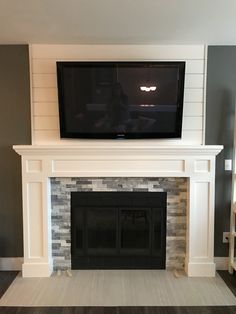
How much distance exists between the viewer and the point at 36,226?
3254mm

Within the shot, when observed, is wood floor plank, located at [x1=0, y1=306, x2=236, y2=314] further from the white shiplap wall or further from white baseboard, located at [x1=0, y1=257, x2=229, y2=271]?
the white shiplap wall

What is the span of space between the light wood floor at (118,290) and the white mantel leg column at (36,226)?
0.12m

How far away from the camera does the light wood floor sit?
9.06 ft

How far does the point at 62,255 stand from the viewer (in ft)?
11.1

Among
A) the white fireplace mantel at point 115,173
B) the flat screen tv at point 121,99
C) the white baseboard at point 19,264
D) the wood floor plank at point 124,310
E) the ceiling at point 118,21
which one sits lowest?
the wood floor plank at point 124,310

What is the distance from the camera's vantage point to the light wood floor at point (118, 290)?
276 centimetres

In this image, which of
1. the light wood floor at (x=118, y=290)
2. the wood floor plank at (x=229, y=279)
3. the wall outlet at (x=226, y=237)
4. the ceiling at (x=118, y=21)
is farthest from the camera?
the wall outlet at (x=226, y=237)

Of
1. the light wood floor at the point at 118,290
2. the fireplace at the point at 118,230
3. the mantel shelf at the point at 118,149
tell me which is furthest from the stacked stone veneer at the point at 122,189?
the mantel shelf at the point at 118,149

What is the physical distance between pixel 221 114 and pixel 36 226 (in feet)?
7.29

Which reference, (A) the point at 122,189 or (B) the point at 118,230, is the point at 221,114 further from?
(B) the point at 118,230

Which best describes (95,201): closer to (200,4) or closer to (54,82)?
(54,82)

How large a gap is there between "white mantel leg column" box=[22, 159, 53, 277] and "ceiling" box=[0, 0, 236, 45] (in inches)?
54.2

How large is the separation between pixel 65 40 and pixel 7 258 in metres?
2.32

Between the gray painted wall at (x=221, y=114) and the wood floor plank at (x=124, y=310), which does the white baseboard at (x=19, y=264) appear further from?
the wood floor plank at (x=124, y=310)
